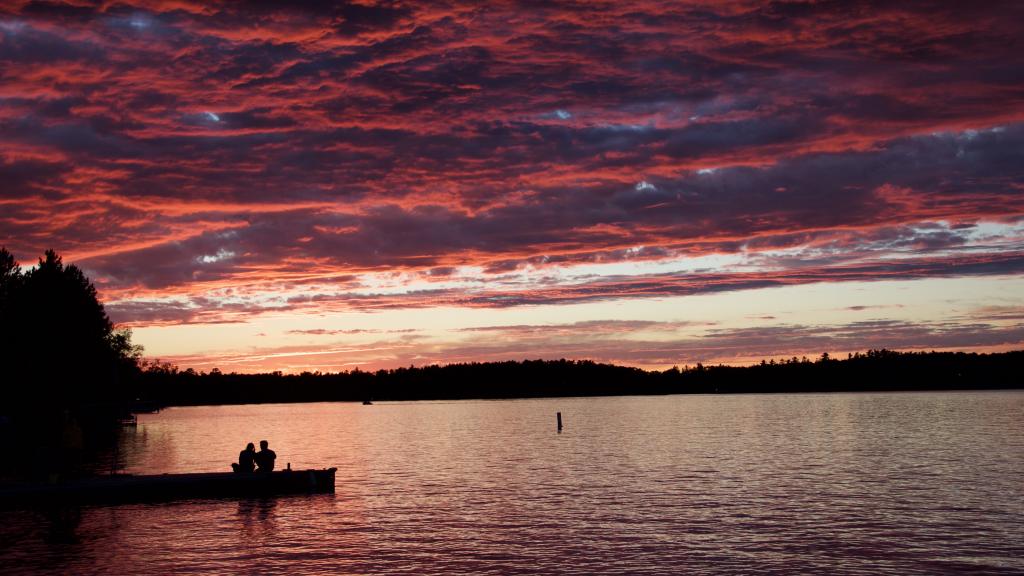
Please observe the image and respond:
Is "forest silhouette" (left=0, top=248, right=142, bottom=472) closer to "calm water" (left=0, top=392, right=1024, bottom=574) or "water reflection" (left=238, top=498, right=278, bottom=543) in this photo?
"calm water" (left=0, top=392, right=1024, bottom=574)

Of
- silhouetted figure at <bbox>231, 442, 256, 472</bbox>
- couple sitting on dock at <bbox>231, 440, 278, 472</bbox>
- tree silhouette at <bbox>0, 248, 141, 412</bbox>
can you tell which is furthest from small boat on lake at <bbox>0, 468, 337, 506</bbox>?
tree silhouette at <bbox>0, 248, 141, 412</bbox>

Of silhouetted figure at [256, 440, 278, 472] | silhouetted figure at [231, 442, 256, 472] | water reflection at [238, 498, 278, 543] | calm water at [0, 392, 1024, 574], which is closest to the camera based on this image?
calm water at [0, 392, 1024, 574]

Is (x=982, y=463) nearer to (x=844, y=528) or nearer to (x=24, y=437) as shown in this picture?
(x=844, y=528)

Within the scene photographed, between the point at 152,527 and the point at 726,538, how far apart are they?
2427 centimetres

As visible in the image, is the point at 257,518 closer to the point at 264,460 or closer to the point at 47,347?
the point at 264,460

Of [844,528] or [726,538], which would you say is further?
[844,528]

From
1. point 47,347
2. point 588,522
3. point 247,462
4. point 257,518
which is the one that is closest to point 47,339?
point 47,347

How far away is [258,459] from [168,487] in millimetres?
4794

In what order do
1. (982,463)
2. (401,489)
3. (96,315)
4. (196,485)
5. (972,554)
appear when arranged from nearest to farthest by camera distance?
(972,554) → (196,485) → (401,489) → (982,463) → (96,315)

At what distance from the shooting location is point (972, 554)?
3388 cm

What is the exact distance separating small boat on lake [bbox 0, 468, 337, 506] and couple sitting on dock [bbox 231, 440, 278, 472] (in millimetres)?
464

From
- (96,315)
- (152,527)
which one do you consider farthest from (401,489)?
(96,315)

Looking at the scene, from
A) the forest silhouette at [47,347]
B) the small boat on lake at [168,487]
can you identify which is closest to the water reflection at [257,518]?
the small boat on lake at [168,487]

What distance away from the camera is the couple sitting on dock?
5094 centimetres
